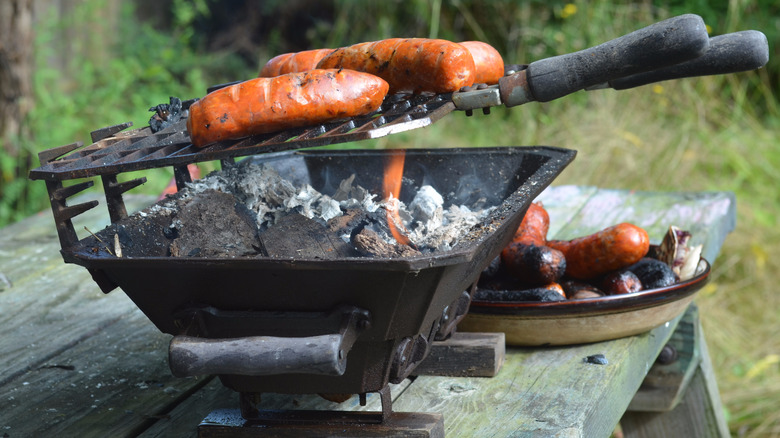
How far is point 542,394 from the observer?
6.22 feet

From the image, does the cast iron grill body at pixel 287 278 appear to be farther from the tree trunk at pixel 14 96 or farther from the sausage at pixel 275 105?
the tree trunk at pixel 14 96

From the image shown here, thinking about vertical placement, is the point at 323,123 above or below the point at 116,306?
above

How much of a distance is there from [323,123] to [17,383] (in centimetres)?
113

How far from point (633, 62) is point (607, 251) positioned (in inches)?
32.7

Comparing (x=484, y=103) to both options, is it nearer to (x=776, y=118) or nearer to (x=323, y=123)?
(x=323, y=123)

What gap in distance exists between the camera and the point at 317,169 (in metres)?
2.49

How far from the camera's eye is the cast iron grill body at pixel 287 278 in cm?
139

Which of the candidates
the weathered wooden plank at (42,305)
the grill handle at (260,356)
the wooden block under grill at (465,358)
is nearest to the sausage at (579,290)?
the wooden block under grill at (465,358)

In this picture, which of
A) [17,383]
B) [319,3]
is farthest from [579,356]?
[319,3]

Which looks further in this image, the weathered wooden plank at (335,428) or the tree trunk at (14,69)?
the tree trunk at (14,69)

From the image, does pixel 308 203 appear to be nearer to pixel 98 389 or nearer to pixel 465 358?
pixel 465 358

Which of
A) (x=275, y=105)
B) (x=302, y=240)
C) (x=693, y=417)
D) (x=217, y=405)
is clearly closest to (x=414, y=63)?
(x=275, y=105)

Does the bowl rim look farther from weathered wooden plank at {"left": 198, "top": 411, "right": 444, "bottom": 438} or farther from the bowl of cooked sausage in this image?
weathered wooden plank at {"left": 198, "top": 411, "right": 444, "bottom": 438}

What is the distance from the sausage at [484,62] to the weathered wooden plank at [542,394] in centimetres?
76
